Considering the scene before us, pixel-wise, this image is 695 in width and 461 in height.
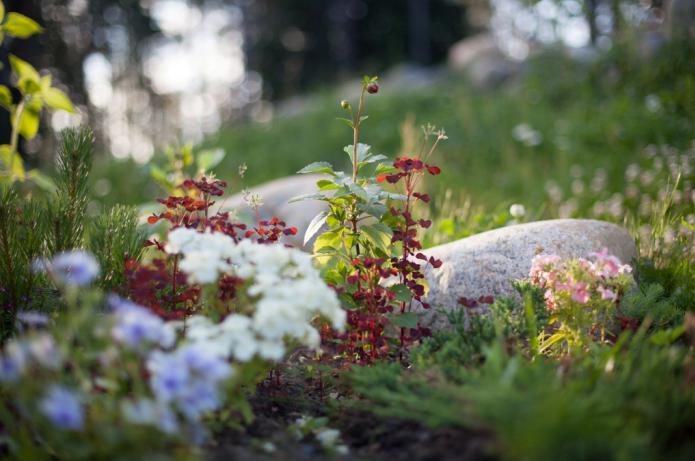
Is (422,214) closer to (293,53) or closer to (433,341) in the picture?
(433,341)

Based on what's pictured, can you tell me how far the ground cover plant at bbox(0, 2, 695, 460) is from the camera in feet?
4.28

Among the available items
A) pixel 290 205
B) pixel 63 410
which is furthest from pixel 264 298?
pixel 290 205

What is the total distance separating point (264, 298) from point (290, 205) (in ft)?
9.36

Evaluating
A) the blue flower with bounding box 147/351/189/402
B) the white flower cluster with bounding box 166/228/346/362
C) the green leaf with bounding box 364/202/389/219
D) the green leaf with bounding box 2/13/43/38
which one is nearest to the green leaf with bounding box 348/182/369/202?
the green leaf with bounding box 364/202/389/219

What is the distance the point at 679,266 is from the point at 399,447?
1894 mm

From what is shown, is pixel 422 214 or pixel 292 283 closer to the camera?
pixel 292 283

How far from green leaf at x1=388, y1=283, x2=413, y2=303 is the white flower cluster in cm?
56

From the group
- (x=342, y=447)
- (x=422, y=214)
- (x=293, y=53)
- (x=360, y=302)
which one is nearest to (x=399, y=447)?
(x=342, y=447)

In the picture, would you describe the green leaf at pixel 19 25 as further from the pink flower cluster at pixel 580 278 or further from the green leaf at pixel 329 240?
the pink flower cluster at pixel 580 278

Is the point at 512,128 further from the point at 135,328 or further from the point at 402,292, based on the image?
the point at 135,328

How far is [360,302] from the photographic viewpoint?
7.51ft

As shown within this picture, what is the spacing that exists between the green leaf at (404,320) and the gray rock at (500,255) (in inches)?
14.4

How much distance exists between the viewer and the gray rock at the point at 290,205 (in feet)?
13.7

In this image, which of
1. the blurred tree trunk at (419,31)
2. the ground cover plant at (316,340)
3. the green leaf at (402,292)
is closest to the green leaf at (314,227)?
the ground cover plant at (316,340)
